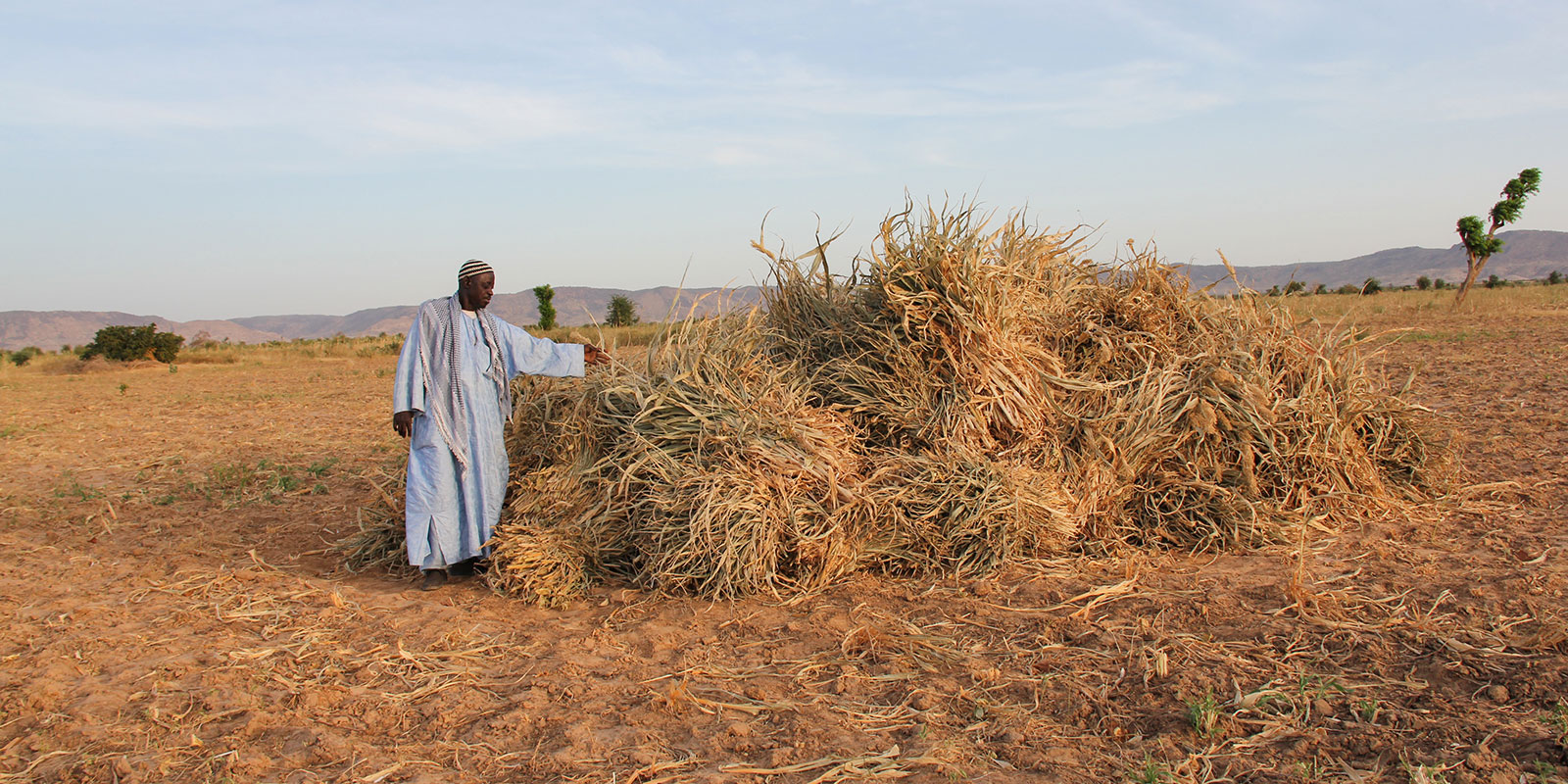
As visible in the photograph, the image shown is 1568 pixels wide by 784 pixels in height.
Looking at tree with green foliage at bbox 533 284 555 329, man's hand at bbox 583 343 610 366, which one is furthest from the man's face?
tree with green foliage at bbox 533 284 555 329

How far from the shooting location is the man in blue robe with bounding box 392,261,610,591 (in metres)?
4.40

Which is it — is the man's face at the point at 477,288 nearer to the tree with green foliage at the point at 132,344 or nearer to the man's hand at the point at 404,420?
the man's hand at the point at 404,420

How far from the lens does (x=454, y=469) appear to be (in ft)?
14.6

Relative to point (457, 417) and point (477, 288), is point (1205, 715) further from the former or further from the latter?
point (477, 288)

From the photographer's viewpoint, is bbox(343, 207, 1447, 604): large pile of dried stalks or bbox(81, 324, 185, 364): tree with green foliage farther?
bbox(81, 324, 185, 364): tree with green foliage

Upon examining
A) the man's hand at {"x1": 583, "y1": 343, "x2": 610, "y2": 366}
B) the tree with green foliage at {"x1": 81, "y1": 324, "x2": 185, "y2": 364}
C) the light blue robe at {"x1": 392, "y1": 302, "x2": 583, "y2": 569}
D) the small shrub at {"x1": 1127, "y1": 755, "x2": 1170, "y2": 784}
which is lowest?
the small shrub at {"x1": 1127, "y1": 755, "x2": 1170, "y2": 784}

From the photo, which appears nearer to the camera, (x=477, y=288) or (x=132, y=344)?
(x=477, y=288)

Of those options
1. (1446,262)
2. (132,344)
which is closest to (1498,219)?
(132,344)

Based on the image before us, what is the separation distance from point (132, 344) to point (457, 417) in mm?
25552

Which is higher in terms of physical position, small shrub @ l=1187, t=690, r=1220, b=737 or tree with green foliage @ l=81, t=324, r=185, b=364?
tree with green foliage @ l=81, t=324, r=185, b=364

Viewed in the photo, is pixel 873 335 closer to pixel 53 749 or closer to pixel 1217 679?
pixel 1217 679

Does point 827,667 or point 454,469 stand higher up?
point 454,469

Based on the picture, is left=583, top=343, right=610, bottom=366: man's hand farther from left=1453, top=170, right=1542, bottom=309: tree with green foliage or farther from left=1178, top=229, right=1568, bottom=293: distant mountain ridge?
left=1178, top=229, right=1568, bottom=293: distant mountain ridge

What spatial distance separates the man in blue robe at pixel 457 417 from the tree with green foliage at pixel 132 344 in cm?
2477
